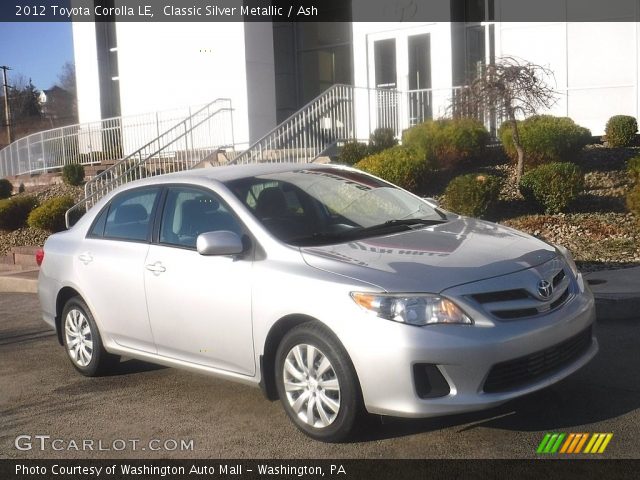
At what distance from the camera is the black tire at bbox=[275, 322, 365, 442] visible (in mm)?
4520

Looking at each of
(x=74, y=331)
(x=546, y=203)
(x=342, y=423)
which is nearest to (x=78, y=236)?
(x=74, y=331)

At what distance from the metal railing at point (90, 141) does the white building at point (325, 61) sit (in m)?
0.55

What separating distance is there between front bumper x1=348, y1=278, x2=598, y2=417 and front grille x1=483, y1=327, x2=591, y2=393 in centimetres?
4

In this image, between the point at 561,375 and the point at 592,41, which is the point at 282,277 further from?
the point at 592,41

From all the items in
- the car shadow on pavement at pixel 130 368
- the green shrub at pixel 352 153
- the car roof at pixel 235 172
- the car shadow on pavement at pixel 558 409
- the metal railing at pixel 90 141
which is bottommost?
the car shadow on pavement at pixel 130 368

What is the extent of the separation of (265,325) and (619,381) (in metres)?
2.58

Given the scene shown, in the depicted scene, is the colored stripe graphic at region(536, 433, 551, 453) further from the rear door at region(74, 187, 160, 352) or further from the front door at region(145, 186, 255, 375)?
the rear door at region(74, 187, 160, 352)

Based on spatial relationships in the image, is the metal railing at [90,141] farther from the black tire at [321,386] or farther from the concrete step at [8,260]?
the black tire at [321,386]

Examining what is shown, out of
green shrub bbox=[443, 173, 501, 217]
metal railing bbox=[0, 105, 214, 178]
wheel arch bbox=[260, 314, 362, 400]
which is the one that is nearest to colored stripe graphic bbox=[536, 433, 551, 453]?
wheel arch bbox=[260, 314, 362, 400]

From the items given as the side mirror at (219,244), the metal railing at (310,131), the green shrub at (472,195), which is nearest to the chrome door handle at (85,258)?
the side mirror at (219,244)

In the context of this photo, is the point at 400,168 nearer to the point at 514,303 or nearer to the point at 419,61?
the point at 419,61

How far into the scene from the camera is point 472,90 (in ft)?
42.1

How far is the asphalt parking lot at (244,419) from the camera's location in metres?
4.66

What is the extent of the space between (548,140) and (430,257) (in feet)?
28.4
